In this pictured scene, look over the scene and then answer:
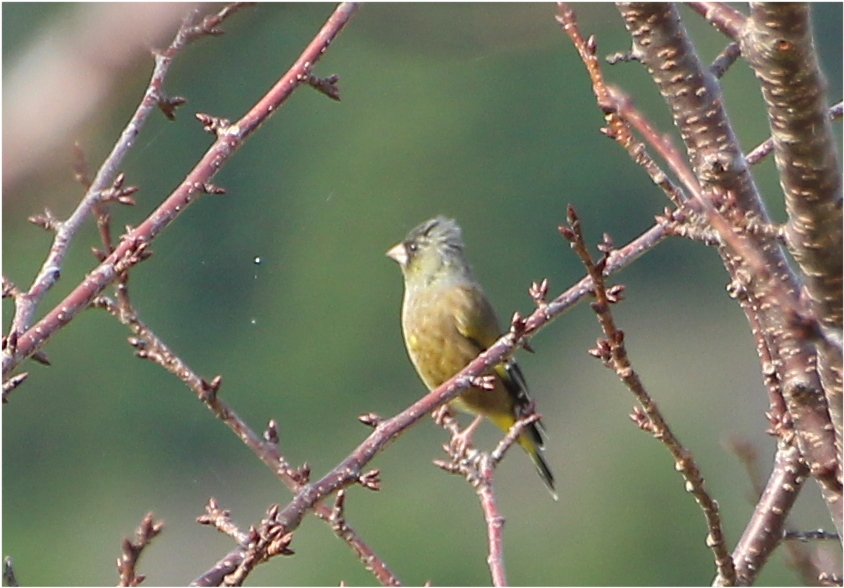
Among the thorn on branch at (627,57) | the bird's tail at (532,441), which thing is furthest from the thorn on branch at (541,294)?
the bird's tail at (532,441)

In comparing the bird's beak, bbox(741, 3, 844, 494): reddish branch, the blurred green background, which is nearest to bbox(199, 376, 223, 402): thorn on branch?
bbox(741, 3, 844, 494): reddish branch

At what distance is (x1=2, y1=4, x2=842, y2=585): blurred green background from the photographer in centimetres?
1752

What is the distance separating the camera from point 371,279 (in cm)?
1923

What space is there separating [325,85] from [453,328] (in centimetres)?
253

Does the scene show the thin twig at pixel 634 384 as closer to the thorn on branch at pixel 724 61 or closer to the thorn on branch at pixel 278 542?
the thorn on branch at pixel 724 61

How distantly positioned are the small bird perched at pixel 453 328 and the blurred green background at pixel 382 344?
11177mm

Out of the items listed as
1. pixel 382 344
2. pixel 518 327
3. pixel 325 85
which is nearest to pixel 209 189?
pixel 325 85

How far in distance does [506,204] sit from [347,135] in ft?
9.61

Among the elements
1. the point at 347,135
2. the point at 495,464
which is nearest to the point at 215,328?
the point at 347,135

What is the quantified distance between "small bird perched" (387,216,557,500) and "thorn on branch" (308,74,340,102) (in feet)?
7.66

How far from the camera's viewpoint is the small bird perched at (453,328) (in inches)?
189

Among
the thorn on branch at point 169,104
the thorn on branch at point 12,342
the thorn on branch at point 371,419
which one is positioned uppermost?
the thorn on branch at point 169,104

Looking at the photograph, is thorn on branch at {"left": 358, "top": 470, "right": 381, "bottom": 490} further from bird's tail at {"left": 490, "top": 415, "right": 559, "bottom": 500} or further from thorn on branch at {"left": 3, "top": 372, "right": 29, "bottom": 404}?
bird's tail at {"left": 490, "top": 415, "right": 559, "bottom": 500}

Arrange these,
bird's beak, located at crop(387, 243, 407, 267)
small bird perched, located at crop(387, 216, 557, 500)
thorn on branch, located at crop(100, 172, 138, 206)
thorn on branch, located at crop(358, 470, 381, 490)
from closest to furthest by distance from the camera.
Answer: thorn on branch, located at crop(100, 172, 138, 206)
thorn on branch, located at crop(358, 470, 381, 490)
small bird perched, located at crop(387, 216, 557, 500)
bird's beak, located at crop(387, 243, 407, 267)
